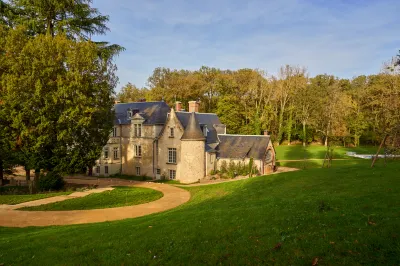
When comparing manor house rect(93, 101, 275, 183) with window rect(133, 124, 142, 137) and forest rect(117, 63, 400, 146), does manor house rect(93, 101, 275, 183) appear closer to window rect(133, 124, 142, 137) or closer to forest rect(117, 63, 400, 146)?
window rect(133, 124, 142, 137)

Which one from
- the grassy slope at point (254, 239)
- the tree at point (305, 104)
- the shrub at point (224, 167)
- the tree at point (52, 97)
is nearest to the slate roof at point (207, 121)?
the shrub at point (224, 167)

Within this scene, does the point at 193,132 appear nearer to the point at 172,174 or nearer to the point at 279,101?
the point at 172,174

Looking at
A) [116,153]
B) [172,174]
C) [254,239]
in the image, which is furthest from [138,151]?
[254,239]

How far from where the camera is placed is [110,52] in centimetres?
2659

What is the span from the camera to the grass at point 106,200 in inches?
801

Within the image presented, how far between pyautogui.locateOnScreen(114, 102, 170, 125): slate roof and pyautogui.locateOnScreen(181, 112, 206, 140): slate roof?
16.0ft

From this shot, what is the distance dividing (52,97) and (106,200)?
8.32m

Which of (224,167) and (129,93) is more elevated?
(129,93)

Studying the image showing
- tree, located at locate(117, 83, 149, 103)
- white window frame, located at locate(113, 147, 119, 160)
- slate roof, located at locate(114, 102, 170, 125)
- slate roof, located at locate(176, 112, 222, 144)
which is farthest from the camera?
tree, located at locate(117, 83, 149, 103)

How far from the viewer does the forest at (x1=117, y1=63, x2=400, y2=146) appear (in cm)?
6012

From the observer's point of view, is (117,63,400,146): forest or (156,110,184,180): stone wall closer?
(156,110,184,180): stone wall

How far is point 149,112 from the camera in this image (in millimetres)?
37656

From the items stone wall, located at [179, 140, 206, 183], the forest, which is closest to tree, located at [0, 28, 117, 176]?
stone wall, located at [179, 140, 206, 183]

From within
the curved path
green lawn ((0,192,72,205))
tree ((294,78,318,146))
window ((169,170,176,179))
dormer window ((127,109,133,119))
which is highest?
tree ((294,78,318,146))
